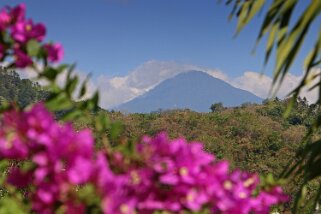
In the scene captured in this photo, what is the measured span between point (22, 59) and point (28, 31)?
9cm

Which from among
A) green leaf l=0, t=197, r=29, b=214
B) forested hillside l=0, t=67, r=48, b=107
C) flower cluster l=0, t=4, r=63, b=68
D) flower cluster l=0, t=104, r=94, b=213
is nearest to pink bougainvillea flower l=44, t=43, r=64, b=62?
flower cluster l=0, t=4, r=63, b=68

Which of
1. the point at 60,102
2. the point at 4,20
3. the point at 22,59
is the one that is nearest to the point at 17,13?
the point at 4,20

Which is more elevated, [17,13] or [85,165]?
[17,13]

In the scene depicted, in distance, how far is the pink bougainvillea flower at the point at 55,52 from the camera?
5.79ft

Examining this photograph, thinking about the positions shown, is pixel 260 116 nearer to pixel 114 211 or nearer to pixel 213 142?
pixel 213 142

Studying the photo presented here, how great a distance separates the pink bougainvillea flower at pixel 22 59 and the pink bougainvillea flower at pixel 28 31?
0.12ft

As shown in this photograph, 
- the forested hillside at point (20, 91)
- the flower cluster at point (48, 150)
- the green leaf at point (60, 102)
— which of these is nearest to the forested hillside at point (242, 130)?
the forested hillside at point (20, 91)

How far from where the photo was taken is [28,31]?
176 centimetres

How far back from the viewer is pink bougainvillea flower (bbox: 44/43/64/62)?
1.76 metres

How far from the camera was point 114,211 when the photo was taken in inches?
58.5

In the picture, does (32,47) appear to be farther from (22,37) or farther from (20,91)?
(20,91)

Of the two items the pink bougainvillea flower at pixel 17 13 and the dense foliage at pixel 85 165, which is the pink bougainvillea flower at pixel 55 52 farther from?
the pink bougainvillea flower at pixel 17 13

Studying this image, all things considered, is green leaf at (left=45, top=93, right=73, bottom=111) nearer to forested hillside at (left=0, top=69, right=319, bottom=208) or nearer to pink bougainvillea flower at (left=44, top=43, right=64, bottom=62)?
pink bougainvillea flower at (left=44, top=43, right=64, bottom=62)

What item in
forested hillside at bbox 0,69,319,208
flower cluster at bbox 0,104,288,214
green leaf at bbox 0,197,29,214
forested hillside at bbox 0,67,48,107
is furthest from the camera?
forested hillside at bbox 0,67,48,107
